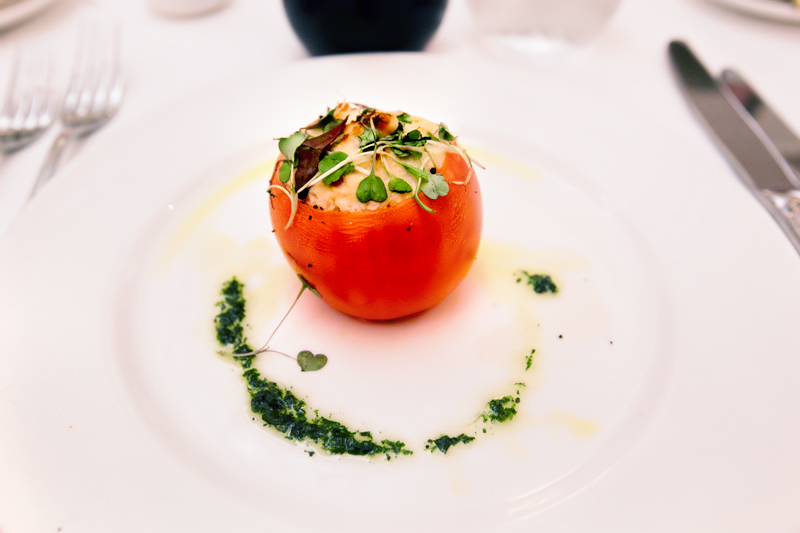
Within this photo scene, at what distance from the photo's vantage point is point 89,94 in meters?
1.50

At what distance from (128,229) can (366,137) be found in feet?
1.96

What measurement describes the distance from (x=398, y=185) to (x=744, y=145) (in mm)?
976

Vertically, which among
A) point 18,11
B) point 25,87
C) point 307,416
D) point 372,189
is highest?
point 372,189

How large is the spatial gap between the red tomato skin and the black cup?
0.72 m

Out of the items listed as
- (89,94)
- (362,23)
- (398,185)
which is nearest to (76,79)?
(89,94)

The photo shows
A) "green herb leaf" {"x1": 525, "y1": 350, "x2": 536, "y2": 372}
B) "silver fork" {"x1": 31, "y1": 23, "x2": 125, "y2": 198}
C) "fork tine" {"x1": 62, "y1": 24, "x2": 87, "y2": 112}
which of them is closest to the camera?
"green herb leaf" {"x1": 525, "y1": 350, "x2": 536, "y2": 372}

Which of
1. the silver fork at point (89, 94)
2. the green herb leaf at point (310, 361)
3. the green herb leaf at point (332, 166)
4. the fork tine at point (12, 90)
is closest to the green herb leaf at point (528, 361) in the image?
the green herb leaf at point (310, 361)

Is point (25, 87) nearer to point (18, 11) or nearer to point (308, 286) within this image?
point (18, 11)

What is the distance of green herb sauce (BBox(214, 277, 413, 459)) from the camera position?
0.85 meters

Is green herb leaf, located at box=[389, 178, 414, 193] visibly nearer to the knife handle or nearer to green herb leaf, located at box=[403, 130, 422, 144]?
green herb leaf, located at box=[403, 130, 422, 144]

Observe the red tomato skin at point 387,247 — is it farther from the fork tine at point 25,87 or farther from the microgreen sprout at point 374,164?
the fork tine at point 25,87

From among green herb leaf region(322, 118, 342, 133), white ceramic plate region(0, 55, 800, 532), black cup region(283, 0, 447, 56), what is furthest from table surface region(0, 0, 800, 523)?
green herb leaf region(322, 118, 342, 133)

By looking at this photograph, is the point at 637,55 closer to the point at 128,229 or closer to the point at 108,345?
the point at 128,229

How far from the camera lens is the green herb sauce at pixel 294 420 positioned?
2.77ft
